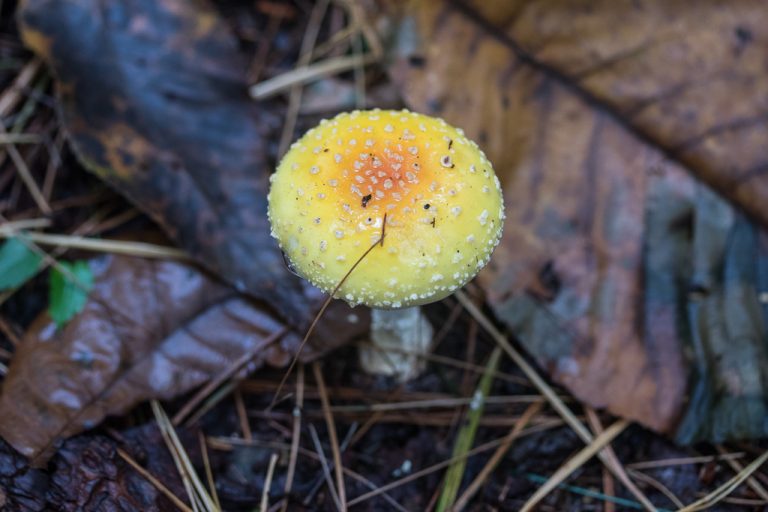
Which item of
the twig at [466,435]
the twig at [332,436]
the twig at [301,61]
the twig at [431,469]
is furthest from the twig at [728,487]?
the twig at [301,61]

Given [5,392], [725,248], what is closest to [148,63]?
[5,392]

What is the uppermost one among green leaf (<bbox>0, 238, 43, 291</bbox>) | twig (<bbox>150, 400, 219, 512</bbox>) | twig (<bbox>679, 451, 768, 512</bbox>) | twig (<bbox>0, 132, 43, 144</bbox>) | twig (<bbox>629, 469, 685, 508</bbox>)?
twig (<bbox>0, 132, 43, 144</bbox>)

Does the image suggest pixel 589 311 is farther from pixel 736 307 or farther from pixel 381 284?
pixel 381 284

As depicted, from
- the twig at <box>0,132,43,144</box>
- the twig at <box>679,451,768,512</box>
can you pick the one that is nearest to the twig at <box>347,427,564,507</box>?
the twig at <box>679,451,768,512</box>

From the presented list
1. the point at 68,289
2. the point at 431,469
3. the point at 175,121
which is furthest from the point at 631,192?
the point at 68,289

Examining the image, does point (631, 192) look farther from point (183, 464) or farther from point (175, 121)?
point (183, 464)

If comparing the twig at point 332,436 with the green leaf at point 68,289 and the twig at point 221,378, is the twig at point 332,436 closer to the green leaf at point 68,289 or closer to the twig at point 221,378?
the twig at point 221,378

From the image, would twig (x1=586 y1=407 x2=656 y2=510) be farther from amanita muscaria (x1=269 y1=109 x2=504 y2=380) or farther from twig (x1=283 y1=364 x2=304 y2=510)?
twig (x1=283 y1=364 x2=304 y2=510)
